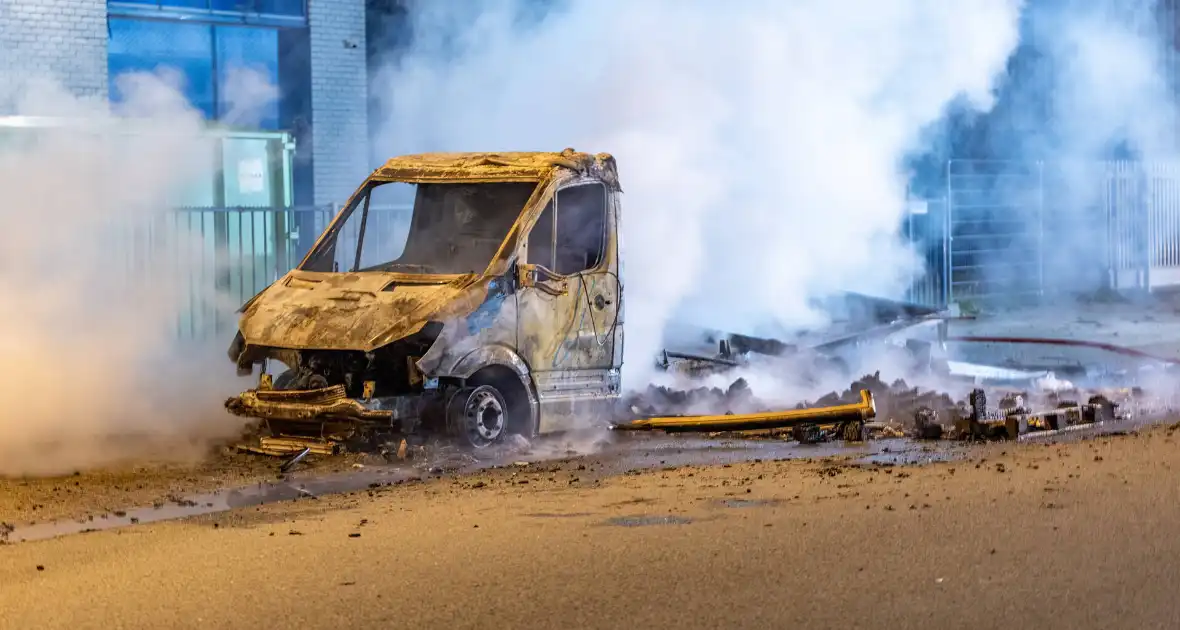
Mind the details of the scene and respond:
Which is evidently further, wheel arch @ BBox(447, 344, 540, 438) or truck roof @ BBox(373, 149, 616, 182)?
truck roof @ BBox(373, 149, 616, 182)

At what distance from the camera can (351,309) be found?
10836mm

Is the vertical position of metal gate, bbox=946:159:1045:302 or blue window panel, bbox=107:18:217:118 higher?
blue window panel, bbox=107:18:217:118

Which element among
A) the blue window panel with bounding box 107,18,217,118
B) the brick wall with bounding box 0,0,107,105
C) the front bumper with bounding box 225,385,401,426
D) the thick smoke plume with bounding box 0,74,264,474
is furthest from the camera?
the blue window panel with bounding box 107,18,217,118

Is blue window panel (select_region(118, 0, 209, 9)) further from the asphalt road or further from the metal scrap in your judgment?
the asphalt road

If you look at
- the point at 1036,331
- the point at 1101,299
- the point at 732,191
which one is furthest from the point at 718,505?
the point at 1101,299

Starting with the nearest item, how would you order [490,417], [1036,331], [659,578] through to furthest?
[659,578] < [490,417] < [1036,331]

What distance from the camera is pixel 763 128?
18094 millimetres

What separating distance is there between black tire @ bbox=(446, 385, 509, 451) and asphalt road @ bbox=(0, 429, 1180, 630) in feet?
3.88

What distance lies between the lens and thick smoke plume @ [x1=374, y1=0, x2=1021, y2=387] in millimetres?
16500

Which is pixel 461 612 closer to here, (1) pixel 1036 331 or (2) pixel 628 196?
(2) pixel 628 196

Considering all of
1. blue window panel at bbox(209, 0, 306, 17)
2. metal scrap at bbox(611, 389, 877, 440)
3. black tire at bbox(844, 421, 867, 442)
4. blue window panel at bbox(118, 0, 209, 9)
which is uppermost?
blue window panel at bbox(209, 0, 306, 17)

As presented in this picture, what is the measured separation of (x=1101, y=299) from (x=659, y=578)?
23.3 m

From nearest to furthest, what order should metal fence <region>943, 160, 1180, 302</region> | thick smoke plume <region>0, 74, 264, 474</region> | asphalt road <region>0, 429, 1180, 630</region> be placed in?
asphalt road <region>0, 429, 1180, 630</region>
thick smoke plume <region>0, 74, 264, 474</region>
metal fence <region>943, 160, 1180, 302</region>

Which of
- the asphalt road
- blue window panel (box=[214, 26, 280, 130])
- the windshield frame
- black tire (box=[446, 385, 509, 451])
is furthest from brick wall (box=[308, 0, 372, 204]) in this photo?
the asphalt road
